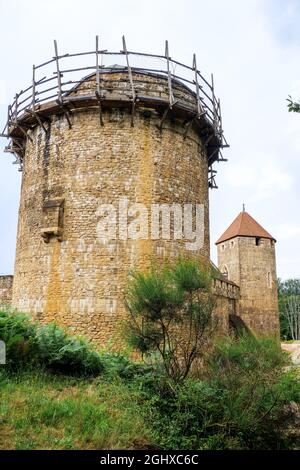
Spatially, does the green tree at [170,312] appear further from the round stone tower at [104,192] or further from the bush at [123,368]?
the round stone tower at [104,192]

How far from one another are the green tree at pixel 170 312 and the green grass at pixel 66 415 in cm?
103

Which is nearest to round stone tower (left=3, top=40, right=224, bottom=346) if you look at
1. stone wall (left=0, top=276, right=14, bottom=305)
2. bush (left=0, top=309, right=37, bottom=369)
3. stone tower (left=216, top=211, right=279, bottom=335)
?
bush (left=0, top=309, right=37, bottom=369)

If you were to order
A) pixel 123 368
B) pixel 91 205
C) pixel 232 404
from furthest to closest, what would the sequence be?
1. pixel 91 205
2. pixel 123 368
3. pixel 232 404

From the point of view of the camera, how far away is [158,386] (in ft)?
31.2

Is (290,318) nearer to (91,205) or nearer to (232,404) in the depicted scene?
(91,205)

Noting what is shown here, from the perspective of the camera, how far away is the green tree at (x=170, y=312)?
9.66 metres

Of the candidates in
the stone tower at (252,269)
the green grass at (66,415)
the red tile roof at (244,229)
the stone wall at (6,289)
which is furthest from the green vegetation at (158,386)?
the red tile roof at (244,229)

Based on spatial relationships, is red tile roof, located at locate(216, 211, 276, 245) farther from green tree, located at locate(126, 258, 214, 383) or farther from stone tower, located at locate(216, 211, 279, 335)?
green tree, located at locate(126, 258, 214, 383)

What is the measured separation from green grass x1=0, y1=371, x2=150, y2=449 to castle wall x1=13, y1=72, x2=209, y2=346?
3858mm

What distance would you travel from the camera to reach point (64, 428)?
7.32m

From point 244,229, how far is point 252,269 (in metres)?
3.08

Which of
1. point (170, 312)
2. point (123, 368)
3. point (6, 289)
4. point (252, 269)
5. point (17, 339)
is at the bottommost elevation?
point (123, 368)

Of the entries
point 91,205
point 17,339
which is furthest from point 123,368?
point 91,205

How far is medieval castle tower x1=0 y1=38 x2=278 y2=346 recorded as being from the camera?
13414 mm
